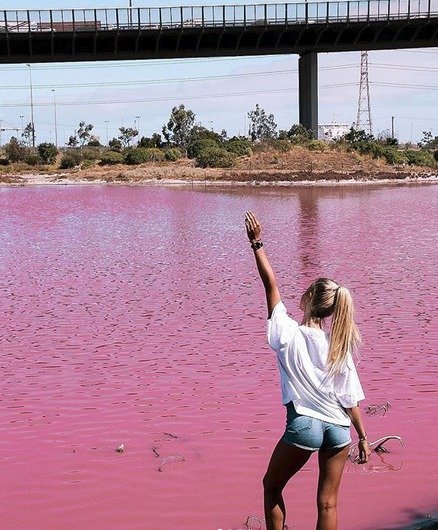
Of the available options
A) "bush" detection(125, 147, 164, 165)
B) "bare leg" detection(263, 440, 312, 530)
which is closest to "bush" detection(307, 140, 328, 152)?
"bush" detection(125, 147, 164, 165)

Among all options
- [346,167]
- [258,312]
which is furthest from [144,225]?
[346,167]

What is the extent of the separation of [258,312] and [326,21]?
215 ft

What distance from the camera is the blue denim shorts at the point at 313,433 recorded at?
4941 mm

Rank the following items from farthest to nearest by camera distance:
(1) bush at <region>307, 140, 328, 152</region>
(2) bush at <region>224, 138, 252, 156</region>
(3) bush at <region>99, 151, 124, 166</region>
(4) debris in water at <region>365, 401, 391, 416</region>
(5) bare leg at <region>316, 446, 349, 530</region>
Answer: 1. (3) bush at <region>99, 151, 124, 166</region>
2. (2) bush at <region>224, 138, 252, 156</region>
3. (1) bush at <region>307, 140, 328, 152</region>
4. (4) debris in water at <region>365, 401, 391, 416</region>
5. (5) bare leg at <region>316, 446, 349, 530</region>

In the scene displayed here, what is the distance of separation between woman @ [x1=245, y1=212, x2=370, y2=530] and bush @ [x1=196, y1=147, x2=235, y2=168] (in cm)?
7109

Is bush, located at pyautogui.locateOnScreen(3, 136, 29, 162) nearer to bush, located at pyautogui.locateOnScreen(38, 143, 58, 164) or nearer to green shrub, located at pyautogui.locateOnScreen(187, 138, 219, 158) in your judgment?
bush, located at pyautogui.locateOnScreen(38, 143, 58, 164)

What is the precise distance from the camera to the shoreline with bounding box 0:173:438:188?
65.5 meters

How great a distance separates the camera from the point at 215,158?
251 ft

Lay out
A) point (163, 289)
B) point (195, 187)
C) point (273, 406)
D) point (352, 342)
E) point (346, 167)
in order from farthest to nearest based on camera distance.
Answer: point (346, 167), point (195, 187), point (163, 289), point (273, 406), point (352, 342)

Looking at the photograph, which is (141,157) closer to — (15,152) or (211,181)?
(211,181)

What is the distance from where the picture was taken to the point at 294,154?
255 ft

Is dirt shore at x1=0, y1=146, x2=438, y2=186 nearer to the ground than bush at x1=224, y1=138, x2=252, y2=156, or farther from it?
nearer to the ground

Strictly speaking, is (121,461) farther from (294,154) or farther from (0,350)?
(294,154)

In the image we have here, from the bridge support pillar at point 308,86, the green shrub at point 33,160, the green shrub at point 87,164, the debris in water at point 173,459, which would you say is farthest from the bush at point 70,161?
the debris in water at point 173,459
